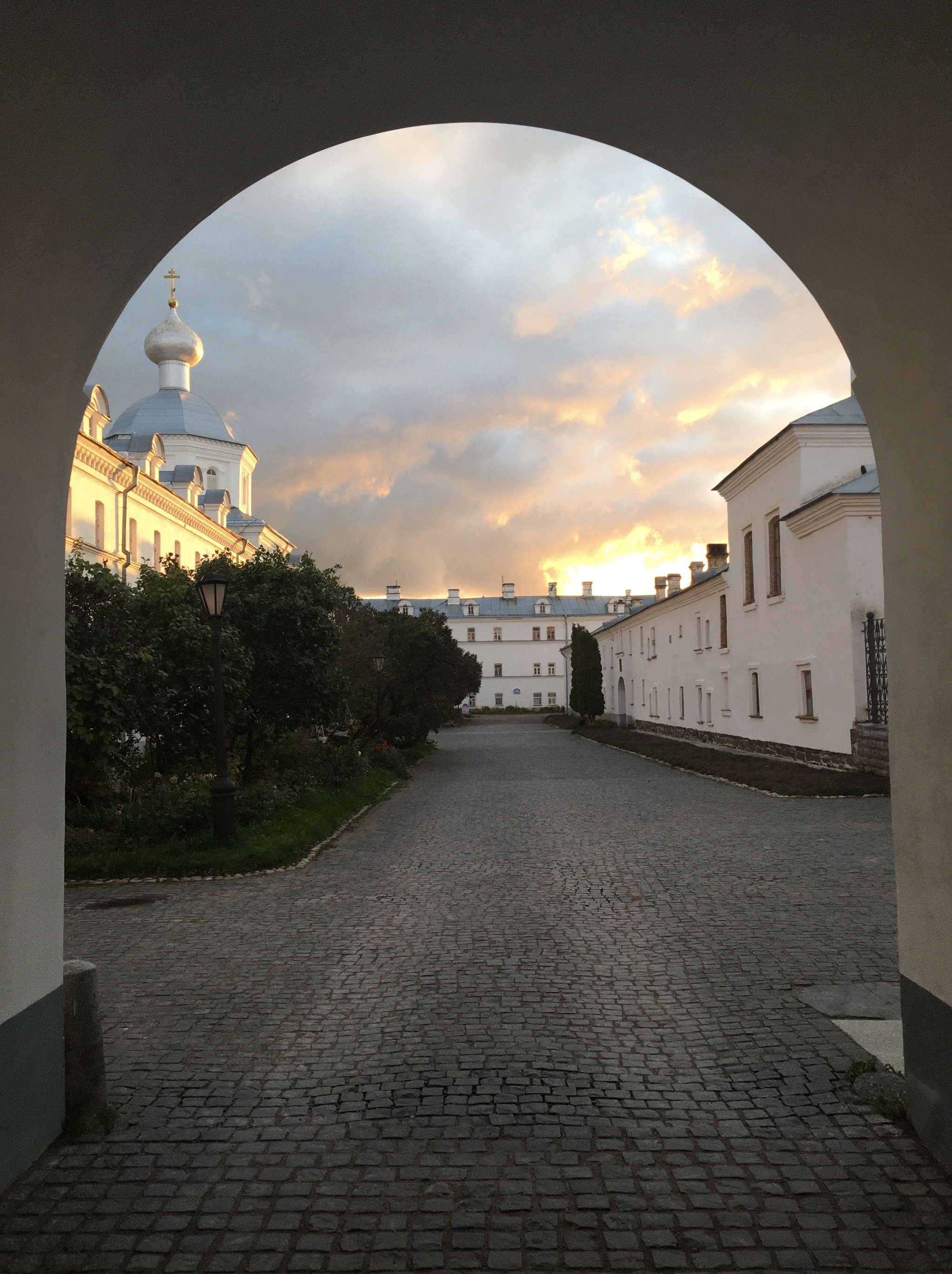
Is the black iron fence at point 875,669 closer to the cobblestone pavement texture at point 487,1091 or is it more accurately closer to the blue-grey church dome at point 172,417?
the cobblestone pavement texture at point 487,1091

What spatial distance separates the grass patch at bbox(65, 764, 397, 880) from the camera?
9.98m

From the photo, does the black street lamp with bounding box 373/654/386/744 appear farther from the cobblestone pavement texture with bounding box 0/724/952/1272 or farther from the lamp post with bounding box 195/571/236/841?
the cobblestone pavement texture with bounding box 0/724/952/1272

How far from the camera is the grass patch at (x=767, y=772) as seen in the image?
16188mm

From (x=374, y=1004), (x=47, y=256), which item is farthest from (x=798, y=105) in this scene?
(x=374, y=1004)

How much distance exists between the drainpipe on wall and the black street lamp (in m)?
10.7

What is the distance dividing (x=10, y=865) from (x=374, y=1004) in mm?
2729

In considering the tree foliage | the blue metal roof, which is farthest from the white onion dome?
the blue metal roof

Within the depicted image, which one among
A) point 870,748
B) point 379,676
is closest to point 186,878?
point 870,748

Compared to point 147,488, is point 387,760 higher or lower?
lower

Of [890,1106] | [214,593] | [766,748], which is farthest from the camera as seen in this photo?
[766,748]

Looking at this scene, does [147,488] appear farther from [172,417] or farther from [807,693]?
[807,693]

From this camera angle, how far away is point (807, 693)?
21.9 meters

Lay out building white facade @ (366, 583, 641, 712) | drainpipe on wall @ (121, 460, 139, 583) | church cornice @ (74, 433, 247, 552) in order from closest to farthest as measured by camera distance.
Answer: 1. church cornice @ (74, 433, 247, 552)
2. drainpipe on wall @ (121, 460, 139, 583)
3. building white facade @ (366, 583, 641, 712)

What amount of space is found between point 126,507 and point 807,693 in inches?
919
